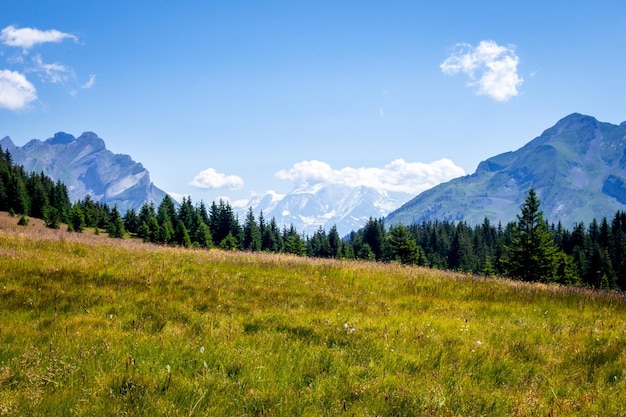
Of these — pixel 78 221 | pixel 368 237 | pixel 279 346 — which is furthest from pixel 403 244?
A: pixel 368 237

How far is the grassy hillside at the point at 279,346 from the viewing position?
13.1ft

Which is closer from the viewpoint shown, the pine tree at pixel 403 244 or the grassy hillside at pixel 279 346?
the grassy hillside at pixel 279 346

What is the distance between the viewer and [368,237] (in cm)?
15750

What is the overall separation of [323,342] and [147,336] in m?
2.72

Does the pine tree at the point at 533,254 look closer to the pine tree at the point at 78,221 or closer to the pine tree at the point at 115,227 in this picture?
the pine tree at the point at 115,227

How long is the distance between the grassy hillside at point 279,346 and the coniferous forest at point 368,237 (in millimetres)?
44140

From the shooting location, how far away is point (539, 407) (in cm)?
427

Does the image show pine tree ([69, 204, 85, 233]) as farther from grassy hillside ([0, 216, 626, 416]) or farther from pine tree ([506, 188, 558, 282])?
grassy hillside ([0, 216, 626, 416])

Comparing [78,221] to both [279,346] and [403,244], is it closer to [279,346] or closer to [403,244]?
[403,244]

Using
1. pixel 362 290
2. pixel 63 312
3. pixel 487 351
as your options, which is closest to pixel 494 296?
pixel 362 290

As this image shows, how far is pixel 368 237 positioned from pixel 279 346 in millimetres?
154294

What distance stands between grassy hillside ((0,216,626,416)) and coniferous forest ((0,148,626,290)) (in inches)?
1738

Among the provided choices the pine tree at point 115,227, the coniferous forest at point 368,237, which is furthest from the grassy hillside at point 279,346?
the pine tree at point 115,227

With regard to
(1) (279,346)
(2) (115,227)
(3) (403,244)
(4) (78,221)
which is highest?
(4) (78,221)
